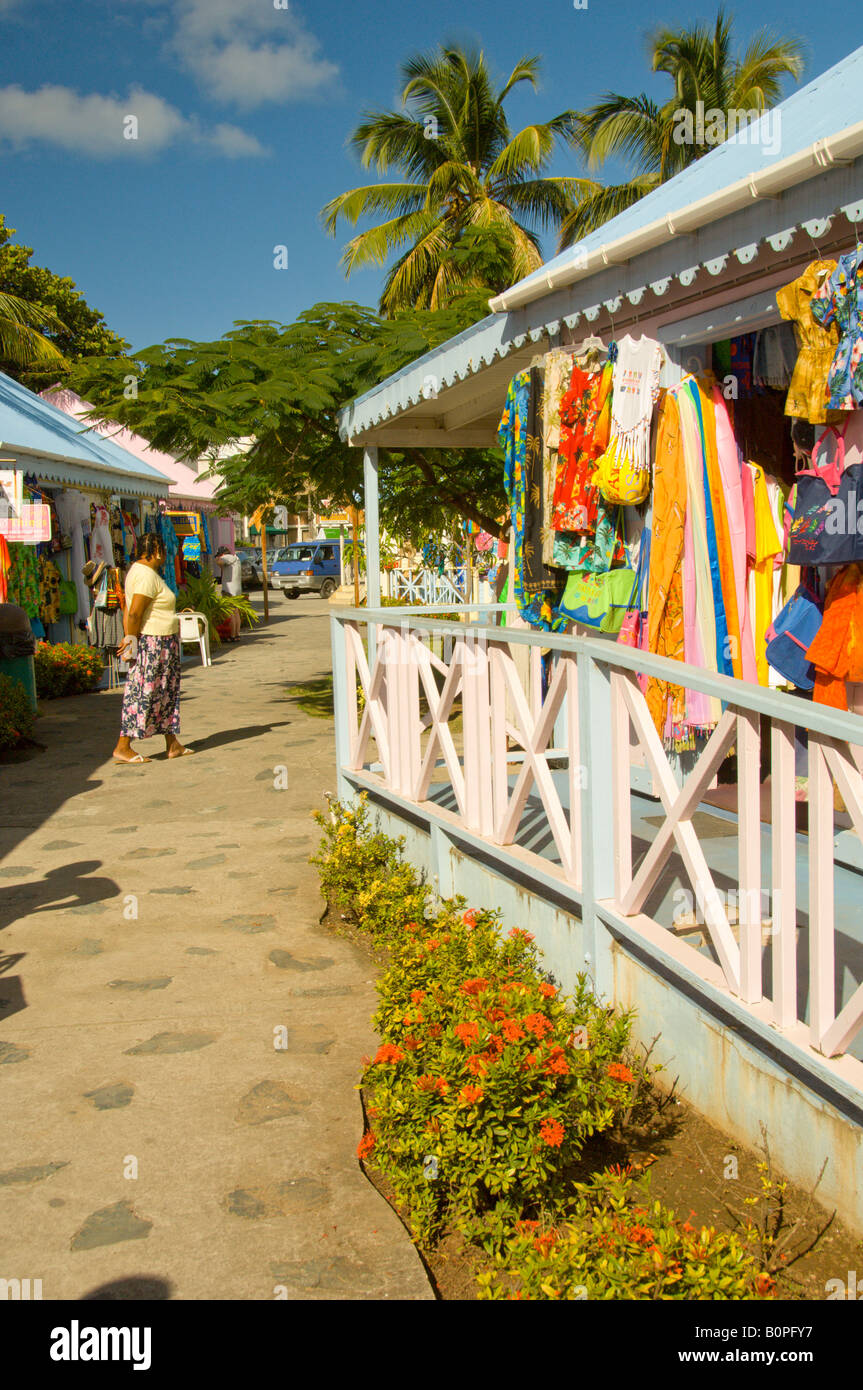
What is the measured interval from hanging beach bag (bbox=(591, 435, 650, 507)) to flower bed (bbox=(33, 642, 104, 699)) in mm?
9970

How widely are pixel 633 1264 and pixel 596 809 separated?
1.49m

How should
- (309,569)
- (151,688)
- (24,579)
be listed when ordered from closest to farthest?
(151,688)
(24,579)
(309,569)

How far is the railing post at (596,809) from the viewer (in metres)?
3.53

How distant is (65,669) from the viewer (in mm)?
14031

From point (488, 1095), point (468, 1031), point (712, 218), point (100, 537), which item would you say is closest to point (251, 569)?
point (100, 537)

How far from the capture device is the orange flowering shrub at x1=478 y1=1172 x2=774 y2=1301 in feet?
7.43

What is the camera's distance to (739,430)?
16.4 ft

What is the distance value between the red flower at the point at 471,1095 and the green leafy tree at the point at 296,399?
707cm

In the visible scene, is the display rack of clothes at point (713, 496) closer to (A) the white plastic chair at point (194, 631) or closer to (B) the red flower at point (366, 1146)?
(B) the red flower at point (366, 1146)

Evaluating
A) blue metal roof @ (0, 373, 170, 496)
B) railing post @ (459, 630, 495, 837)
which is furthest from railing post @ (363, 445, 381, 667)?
blue metal roof @ (0, 373, 170, 496)

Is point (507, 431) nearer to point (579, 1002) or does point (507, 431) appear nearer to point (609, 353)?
point (609, 353)

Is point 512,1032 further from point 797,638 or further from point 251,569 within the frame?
point 251,569
